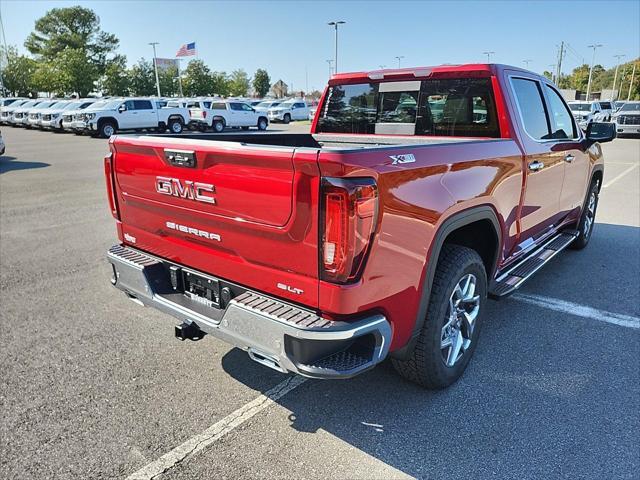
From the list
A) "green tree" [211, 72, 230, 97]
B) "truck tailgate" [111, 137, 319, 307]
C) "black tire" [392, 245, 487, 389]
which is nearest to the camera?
"truck tailgate" [111, 137, 319, 307]

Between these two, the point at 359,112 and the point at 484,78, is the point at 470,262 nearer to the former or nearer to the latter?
the point at 484,78

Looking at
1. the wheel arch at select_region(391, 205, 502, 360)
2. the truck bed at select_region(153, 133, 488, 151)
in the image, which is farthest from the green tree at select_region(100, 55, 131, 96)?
the wheel arch at select_region(391, 205, 502, 360)

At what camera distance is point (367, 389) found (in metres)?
3.14

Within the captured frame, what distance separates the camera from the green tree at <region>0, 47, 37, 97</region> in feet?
221

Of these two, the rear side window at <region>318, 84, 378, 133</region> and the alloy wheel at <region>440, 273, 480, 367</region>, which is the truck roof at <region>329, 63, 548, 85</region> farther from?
the alloy wheel at <region>440, 273, 480, 367</region>

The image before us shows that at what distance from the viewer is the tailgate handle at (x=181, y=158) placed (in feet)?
8.48

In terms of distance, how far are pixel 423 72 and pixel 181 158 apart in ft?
7.59

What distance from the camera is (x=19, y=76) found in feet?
223

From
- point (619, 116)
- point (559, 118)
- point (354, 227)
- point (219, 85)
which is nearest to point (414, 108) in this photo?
point (559, 118)

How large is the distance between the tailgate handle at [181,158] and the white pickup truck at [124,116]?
24.0m

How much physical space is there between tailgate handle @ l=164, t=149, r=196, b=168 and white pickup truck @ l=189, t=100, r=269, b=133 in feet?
84.9

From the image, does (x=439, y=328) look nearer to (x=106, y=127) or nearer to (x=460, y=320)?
(x=460, y=320)

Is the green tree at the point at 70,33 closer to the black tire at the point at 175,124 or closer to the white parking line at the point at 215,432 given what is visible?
the black tire at the point at 175,124

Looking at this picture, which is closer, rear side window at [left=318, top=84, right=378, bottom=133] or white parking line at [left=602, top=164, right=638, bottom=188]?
rear side window at [left=318, top=84, right=378, bottom=133]
